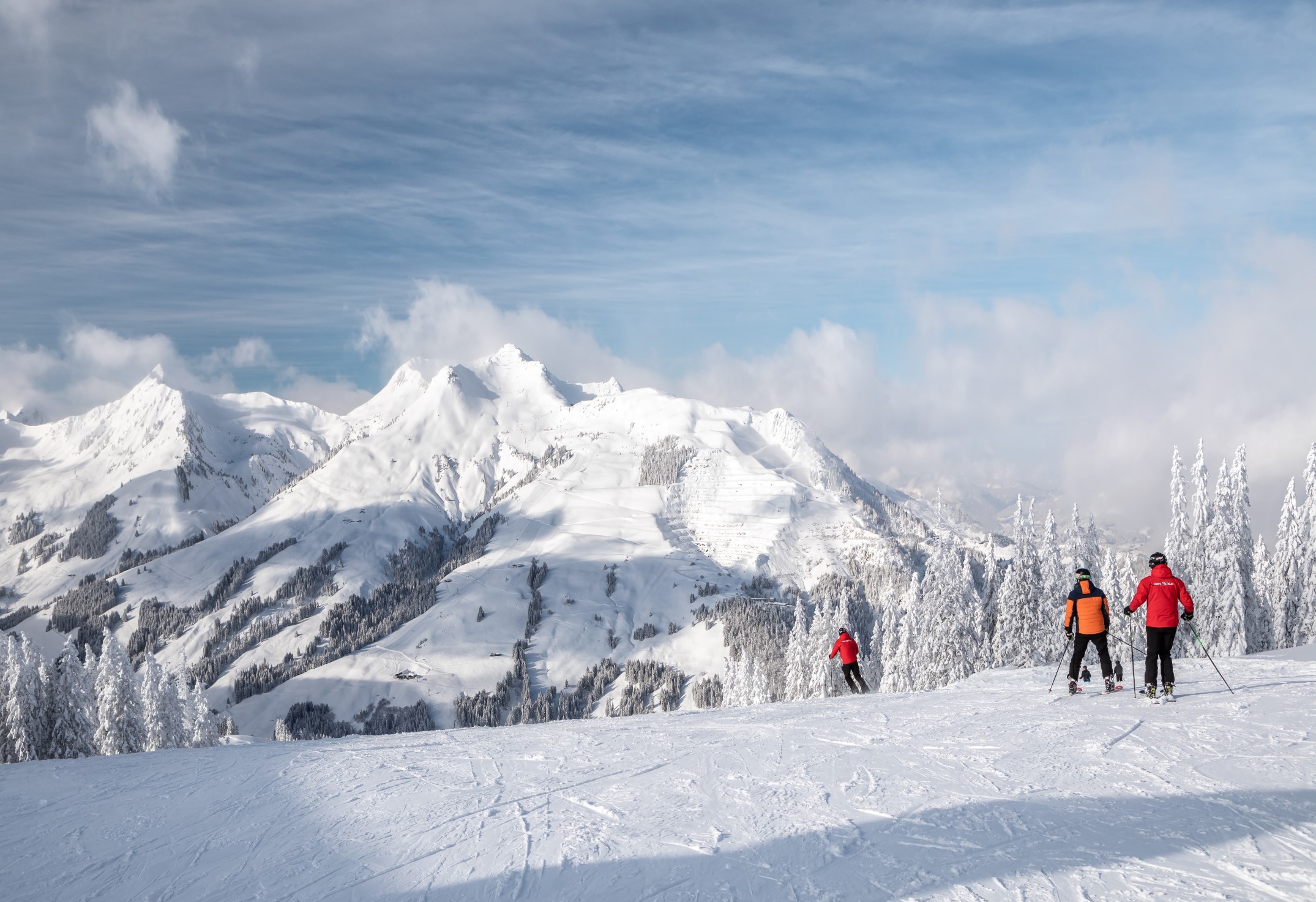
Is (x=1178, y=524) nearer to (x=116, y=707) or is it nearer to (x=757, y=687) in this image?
(x=757, y=687)

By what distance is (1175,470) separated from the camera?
4403cm

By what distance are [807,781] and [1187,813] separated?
4.56 meters

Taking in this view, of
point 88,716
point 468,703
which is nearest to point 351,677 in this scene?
point 468,703

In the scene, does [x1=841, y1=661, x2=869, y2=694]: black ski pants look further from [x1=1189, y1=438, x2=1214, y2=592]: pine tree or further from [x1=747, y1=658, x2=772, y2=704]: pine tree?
[x1=747, y1=658, x2=772, y2=704]: pine tree

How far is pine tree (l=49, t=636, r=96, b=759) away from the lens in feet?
131

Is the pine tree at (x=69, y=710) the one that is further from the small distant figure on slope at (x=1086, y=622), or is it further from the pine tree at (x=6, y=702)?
the small distant figure on slope at (x=1086, y=622)

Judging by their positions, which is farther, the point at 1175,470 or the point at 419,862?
the point at 1175,470

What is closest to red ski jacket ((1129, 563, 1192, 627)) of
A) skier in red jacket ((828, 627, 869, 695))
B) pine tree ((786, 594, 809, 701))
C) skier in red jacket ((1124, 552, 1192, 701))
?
skier in red jacket ((1124, 552, 1192, 701))

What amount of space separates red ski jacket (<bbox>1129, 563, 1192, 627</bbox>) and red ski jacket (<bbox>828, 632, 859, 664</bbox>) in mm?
9812

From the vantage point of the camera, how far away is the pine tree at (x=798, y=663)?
2451 inches

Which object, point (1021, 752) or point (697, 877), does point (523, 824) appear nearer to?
point (697, 877)

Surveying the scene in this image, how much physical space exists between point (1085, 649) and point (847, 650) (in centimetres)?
837

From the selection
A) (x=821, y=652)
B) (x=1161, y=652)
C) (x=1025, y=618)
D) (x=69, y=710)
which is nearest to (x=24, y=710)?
(x=69, y=710)

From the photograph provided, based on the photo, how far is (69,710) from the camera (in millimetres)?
40594
